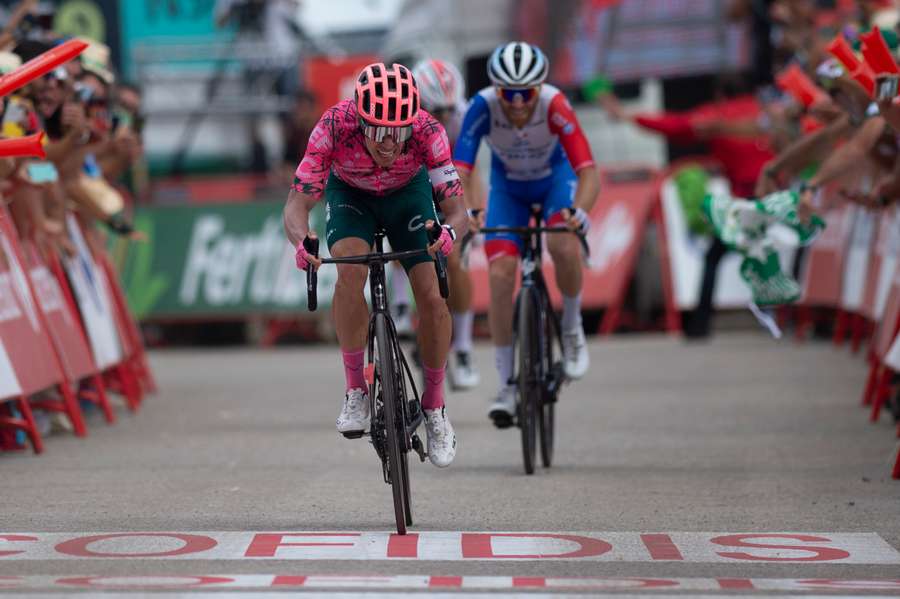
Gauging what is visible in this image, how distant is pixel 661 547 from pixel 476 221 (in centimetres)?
301

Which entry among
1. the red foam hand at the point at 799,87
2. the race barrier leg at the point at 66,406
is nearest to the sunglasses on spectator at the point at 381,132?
the race barrier leg at the point at 66,406

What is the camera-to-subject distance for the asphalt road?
683cm

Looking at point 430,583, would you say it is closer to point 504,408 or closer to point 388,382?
point 388,382

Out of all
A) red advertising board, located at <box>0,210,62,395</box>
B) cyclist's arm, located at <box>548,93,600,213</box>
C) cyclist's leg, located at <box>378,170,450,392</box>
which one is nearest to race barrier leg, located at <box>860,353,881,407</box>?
cyclist's arm, located at <box>548,93,600,213</box>

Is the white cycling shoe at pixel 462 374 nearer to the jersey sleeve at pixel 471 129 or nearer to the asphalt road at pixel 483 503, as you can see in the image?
the asphalt road at pixel 483 503

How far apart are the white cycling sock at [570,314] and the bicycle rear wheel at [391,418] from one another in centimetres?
292

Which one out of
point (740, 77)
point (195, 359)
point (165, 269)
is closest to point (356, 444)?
point (195, 359)

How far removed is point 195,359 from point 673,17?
22.6 feet

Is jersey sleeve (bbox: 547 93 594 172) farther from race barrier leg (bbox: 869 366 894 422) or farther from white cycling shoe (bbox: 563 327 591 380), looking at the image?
race barrier leg (bbox: 869 366 894 422)

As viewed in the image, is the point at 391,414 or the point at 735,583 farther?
the point at 391,414

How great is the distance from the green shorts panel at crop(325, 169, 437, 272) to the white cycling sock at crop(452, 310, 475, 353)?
3816mm

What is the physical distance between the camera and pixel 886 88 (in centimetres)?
957

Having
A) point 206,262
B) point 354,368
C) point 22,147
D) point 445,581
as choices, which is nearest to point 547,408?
point 354,368

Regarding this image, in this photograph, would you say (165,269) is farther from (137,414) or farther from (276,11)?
(137,414)
